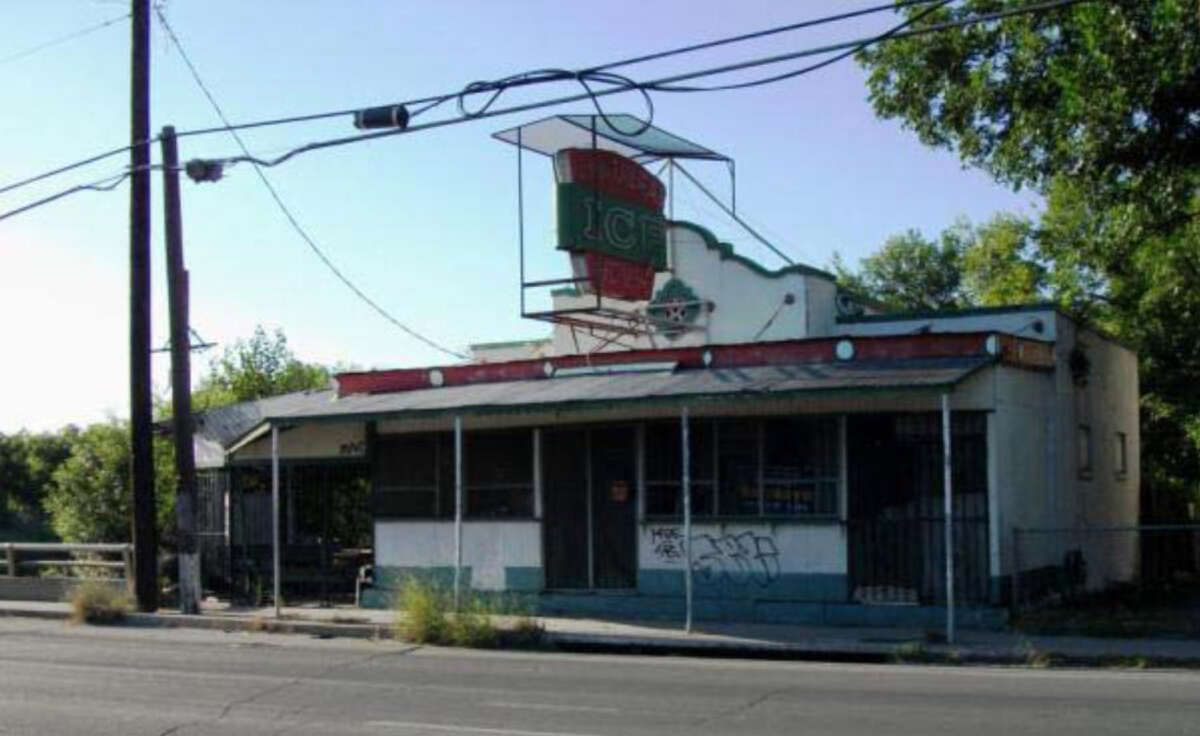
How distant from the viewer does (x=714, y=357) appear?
1958 centimetres

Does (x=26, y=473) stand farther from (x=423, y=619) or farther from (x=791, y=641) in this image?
(x=791, y=641)

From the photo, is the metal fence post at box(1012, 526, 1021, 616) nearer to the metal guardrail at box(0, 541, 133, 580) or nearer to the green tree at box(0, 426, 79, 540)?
the metal guardrail at box(0, 541, 133, 580)

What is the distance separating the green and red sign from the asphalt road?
670 centimetres

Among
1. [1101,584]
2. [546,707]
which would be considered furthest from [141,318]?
[1101,584]

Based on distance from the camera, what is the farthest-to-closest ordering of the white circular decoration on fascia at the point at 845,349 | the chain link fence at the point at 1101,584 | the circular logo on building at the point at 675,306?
the circular logo on building at the point at 675,306
the white circular decoration on fascia at the point at 845,349
the chain link fence at the point at 1101,584

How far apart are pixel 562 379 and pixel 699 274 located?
3869mm

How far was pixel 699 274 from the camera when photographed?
23188mm

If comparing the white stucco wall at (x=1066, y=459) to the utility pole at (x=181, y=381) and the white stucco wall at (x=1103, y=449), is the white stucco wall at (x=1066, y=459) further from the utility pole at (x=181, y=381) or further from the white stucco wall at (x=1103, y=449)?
the utility pole at (x=181, y=381)

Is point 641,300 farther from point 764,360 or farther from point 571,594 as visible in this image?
point 571,594

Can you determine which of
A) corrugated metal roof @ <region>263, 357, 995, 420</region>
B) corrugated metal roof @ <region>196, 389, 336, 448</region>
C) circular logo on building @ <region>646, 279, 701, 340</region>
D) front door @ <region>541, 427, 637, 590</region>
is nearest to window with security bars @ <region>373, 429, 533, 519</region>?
front door @ <region>541, 427, 637, 590</region>

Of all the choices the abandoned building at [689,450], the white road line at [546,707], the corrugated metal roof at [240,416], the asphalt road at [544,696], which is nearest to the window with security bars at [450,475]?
the abandoned building at [689,450]

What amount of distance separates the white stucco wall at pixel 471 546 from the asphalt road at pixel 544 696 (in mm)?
4260

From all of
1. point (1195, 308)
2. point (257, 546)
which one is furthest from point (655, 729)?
point (1195, 308)

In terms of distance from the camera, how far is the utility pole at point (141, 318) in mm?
21516
